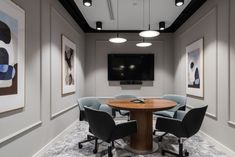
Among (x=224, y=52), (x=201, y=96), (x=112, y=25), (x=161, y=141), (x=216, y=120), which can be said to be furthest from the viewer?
(x=112, y=25)

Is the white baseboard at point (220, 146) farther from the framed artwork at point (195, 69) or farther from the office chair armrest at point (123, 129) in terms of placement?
the office chair armrest at point (123, 129)

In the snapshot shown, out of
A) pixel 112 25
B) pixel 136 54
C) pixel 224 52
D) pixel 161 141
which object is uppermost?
pixel 112 25

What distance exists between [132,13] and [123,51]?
5.62ft

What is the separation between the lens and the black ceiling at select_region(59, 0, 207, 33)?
3571 millimetres

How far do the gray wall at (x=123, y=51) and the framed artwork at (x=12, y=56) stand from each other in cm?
346

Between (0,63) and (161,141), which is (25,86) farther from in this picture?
(161,141)

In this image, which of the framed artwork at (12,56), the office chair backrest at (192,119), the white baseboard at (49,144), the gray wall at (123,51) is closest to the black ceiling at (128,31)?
the gray wall at (123,51)

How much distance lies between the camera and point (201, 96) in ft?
11.8

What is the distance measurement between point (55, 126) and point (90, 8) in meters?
2.60

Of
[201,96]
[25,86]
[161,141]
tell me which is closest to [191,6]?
[201,96]

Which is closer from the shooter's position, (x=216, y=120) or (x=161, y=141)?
(x=216, y=120)

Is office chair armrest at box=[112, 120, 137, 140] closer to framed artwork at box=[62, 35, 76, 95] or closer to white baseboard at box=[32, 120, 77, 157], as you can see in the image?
white baseboard at box=[32, 120, 77, 157]

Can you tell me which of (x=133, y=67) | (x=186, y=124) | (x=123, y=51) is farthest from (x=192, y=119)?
(x=123, y=51)

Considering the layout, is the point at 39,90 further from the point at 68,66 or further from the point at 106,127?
the point at 68,66
